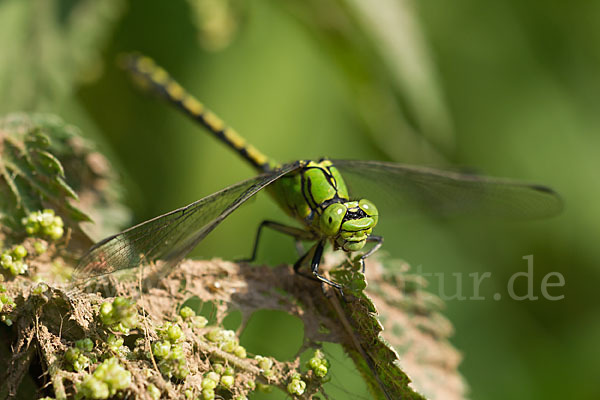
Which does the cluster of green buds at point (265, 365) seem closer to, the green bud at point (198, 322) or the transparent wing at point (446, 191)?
the green bud at point (198, 322)

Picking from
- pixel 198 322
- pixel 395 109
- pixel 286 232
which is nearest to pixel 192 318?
pixel 198 322

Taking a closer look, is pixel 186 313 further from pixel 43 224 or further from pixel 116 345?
pixel 43 224

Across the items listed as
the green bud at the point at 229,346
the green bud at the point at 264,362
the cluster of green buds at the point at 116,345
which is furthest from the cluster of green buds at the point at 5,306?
the green bud at the point at 264,362

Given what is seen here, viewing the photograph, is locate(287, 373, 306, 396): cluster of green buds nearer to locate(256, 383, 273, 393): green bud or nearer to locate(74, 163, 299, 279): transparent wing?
locate(256, 383, 273, 393): green bud

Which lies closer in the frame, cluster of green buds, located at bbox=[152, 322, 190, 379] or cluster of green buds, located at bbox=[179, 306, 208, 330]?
cluster of green buds, located at bbox=[152, 322, 190, 379]

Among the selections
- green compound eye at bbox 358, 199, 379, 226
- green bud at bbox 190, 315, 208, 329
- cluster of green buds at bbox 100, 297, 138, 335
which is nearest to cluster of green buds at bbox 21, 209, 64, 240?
cluster of green buds at bbox 100, 297, 138, 335

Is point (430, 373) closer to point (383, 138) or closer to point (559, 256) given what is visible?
point (383, 138)

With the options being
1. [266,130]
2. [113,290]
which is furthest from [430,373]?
[266,130]
